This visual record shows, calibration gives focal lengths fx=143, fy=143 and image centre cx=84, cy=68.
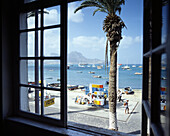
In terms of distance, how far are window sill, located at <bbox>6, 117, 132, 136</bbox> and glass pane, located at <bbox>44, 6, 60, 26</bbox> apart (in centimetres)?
82

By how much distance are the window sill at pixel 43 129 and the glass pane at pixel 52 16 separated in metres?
0.82

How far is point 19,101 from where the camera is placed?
135 cm

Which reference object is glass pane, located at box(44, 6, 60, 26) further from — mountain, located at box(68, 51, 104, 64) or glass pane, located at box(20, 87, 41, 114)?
mountain, located at box(68, 51, 104, 64)

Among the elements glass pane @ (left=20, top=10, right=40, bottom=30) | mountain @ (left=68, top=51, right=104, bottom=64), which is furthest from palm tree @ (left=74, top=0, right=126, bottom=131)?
mountain @ (left=68, top=51, right=104, bottom=64)

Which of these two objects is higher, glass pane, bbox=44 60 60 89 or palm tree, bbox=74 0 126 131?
palm tree, bbox=74 0 126 131

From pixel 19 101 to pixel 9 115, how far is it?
154mm

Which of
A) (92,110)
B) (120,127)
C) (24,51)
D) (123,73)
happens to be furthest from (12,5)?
(123,73)

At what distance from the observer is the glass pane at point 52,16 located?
45.3 inches

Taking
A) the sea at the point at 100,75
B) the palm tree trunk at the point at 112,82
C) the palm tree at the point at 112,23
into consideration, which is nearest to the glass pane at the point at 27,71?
the palm tree at the point at 112,23

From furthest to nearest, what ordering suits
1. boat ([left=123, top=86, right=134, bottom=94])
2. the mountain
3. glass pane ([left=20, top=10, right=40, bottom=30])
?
the mountain
boat ([left=123, top=86, right=134, bottom=94])
glass pane ([left=20, top=10, right=40, bottom=30])

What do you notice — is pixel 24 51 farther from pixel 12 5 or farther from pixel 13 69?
pixel 12 5

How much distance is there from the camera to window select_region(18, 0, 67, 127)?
1.10m

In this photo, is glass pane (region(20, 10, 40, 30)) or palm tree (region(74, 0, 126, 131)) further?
palm tree (region(74, 0, 126, 131))

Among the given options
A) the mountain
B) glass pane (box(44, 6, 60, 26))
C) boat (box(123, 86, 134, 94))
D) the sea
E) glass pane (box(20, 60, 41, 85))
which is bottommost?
boat (box(123, 86, 134, 94))
